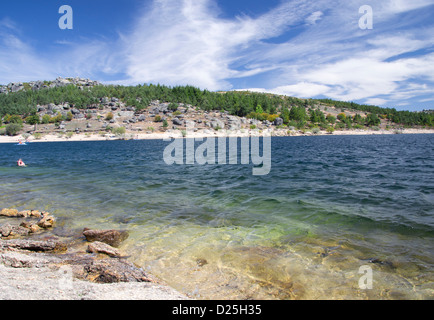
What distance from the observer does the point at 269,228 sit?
9.52m

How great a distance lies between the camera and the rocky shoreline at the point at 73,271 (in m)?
4.53

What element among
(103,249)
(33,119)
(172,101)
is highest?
(172,101)

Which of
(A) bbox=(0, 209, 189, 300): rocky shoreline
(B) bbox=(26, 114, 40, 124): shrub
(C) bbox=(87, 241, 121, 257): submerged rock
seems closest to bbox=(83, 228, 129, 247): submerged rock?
(A) bbox=(0, 209, 189, 300): rocky shoreline

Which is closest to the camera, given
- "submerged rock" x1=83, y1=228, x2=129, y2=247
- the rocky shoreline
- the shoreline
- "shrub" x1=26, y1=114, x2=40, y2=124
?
the rocky shoreline

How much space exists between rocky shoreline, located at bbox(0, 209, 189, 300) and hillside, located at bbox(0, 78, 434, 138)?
345ft

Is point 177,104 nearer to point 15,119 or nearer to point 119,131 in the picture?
point 119,131

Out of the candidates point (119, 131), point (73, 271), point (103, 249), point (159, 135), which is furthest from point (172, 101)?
point (73, 271)

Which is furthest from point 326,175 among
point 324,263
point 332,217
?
point 324,263

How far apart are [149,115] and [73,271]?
454 feet

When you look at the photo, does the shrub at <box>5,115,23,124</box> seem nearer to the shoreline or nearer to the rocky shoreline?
the shoreline

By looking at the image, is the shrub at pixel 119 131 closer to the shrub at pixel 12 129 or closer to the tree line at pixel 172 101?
the tree line at pixel 172 101

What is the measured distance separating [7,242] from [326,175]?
65.6ft

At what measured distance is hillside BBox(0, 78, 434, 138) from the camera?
116 m

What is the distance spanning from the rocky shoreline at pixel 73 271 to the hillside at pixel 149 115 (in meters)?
105
